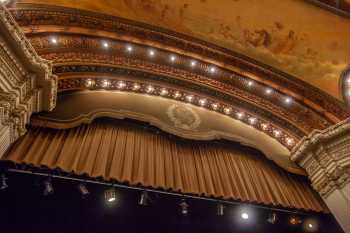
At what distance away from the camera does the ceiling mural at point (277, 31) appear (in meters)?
5.70

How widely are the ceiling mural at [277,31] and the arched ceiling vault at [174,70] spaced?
0.09 metres

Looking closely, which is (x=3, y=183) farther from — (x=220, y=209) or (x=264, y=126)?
(x=264, y=126)

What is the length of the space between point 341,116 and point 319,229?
262cm

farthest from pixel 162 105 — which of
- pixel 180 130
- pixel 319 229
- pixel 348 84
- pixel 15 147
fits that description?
pixel 348 84

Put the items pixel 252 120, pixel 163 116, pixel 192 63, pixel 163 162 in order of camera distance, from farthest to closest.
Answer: pixel 192 63 < pixel 252 120 < pixel 163 116 < pixel 163 162

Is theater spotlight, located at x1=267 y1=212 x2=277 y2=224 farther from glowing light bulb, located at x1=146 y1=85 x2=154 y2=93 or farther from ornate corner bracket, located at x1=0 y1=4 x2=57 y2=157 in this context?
ornate corner bracket, located at x1=0 y1=4 x2=57 y2=157

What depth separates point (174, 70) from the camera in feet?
17.9

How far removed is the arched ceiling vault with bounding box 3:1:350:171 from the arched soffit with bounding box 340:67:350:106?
152 mm

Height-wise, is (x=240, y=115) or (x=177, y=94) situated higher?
(x=177, y=94)

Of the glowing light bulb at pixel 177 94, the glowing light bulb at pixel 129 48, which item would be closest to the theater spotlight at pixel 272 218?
the glowing light bulb at pixel 177 94

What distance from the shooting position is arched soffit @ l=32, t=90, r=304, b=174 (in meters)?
3.61

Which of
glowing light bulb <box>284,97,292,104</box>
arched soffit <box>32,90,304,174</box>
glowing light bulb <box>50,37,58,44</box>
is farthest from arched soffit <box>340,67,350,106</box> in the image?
glowing light bulb <box>50,37,58,44</box>

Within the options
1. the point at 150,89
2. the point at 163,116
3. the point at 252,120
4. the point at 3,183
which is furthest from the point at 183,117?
the point at 3,183

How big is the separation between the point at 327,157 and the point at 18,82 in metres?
4.38
